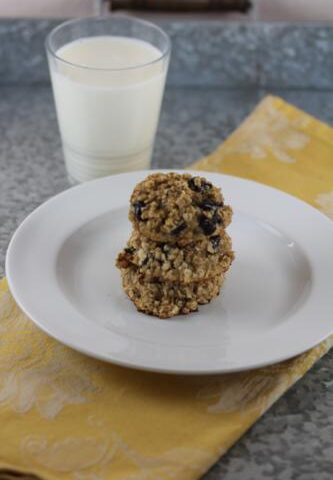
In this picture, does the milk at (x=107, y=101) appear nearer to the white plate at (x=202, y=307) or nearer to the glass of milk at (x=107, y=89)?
the glass of milk at (x=107, y=89)

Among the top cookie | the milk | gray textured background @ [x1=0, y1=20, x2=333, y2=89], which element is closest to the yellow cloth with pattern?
the top cookie

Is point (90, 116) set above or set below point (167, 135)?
above

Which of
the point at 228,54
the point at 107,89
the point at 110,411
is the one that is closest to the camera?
the point at 110,411

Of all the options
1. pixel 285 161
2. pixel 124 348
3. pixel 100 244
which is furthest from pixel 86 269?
pixel 285 161

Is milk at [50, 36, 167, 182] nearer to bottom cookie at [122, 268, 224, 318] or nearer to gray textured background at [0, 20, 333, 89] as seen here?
gray textured background at [0, 20, 333, 89]

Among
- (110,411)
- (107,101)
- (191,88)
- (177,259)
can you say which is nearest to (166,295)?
(177,259)

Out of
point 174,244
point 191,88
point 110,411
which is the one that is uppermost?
point 174,244

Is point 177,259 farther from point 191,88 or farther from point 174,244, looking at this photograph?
point 191,88

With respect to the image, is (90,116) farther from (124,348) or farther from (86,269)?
(124,348)
